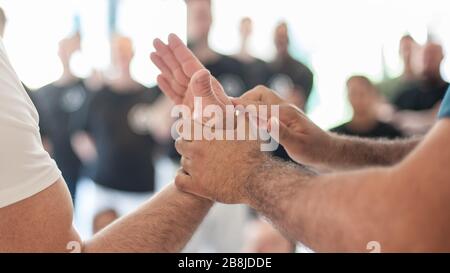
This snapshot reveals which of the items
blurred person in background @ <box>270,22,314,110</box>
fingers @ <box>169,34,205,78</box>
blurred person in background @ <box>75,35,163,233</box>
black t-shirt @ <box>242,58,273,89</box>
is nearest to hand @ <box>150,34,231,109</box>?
fingers @ <box>169,34,205,78</box>

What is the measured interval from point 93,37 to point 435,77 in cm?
284

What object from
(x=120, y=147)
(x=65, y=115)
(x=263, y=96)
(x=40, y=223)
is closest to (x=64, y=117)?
(x=65, y=115)

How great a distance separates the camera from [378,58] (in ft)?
14.5

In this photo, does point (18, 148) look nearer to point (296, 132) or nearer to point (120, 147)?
point (296, 132)

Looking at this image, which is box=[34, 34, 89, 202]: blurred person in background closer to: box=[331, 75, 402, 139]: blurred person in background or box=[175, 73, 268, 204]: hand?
box=[331, 75, 402, 139]: blurred person in background

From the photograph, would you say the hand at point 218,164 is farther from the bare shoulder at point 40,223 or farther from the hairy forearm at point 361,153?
the hairy forearm at point 361,153

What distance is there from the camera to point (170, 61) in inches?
56.2

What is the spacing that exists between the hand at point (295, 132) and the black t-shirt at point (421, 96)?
1.99 meters

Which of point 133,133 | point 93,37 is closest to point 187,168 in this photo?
point 133,133

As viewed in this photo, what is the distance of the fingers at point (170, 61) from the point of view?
141 cm

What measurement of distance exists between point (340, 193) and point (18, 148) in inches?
21.9

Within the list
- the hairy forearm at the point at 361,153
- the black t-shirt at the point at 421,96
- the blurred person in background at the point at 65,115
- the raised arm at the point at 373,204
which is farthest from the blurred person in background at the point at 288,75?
the raised arm at the point at 373,204

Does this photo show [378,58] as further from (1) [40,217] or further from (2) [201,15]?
(1) [40,217]

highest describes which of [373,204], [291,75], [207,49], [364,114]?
[207,49]
